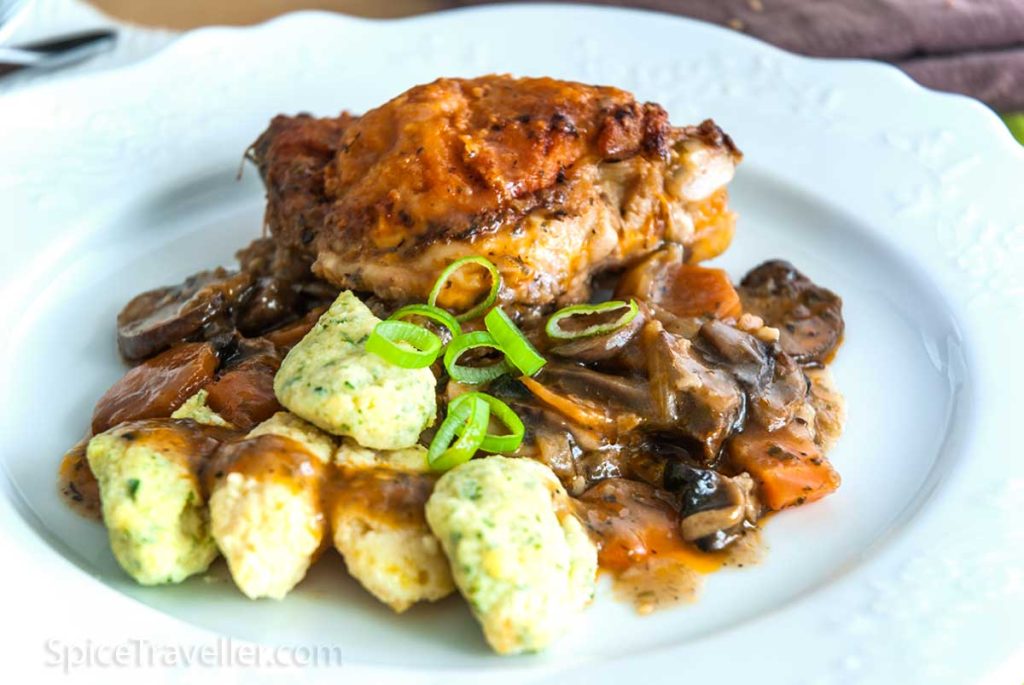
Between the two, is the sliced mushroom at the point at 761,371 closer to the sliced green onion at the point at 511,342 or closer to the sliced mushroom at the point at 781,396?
the sliced mushroom at the point at 781,396

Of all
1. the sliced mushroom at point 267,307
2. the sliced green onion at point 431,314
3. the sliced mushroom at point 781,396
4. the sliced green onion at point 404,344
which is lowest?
the sliced mushroom at point 781,396

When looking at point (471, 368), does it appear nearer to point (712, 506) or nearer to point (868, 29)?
point (712, 506)

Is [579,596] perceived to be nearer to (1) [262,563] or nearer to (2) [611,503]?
(2) [611,503]

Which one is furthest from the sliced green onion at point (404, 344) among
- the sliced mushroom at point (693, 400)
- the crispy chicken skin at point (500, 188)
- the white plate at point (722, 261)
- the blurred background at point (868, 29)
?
the blurred background at point (868, 29)

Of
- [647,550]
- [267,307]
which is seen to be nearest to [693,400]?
[647,550]

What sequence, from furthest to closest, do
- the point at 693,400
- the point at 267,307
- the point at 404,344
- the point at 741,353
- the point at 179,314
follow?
the point at 267,307, the point at 179,314, the point at 741,353, the point at 693,400, the point at 404,344

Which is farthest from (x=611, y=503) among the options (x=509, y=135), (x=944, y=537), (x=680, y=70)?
(x=680, y=70)

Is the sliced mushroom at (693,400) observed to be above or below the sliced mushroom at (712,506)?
above
